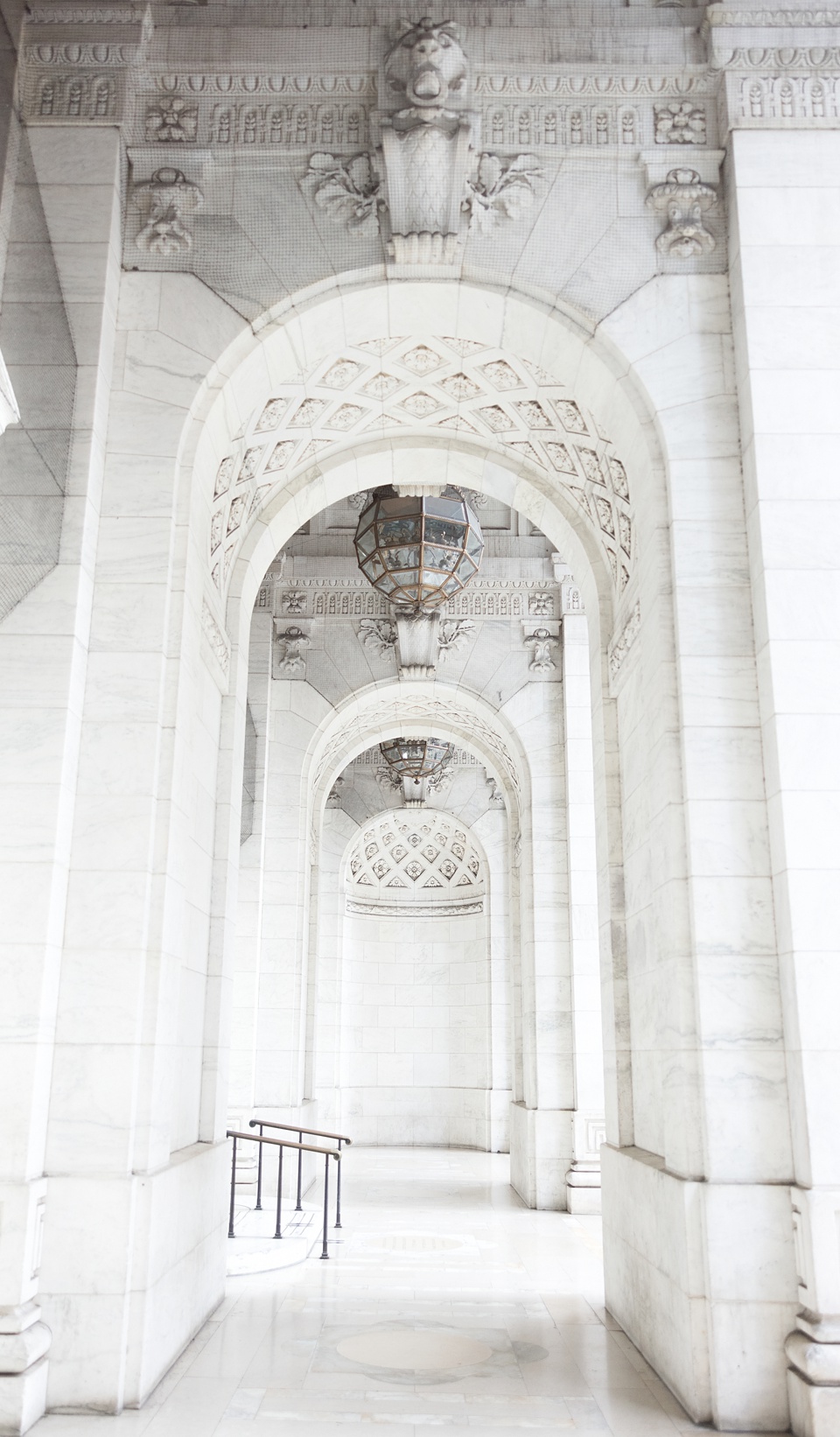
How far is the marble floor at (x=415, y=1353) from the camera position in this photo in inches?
191

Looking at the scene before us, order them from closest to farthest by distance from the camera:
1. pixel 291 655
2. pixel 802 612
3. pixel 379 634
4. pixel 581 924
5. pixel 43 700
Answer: pixel 43 700 → pixel 802 612 → pixel 581 924 → pixel 291 655 → pixel 379 634

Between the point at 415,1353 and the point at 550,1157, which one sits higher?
the point at 550,1157

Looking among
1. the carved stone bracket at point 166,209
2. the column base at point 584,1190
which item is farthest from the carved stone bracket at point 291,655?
the carved stone bracket at point 166,209

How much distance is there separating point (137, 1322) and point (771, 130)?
7.09 m

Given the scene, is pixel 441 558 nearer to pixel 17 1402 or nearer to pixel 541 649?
pixel 541 649

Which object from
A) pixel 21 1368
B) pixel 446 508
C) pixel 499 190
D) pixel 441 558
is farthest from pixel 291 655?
pixel 21 1368

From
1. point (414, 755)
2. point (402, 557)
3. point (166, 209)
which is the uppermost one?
point (166, 209)

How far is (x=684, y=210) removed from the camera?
20.7 ft

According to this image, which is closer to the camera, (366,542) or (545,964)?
(366,542)

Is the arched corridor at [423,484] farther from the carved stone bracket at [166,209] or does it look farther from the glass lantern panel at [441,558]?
the glass lantern panel at [441,558]

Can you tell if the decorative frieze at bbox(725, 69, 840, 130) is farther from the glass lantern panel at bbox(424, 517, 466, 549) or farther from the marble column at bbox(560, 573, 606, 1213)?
the marble column at bbox(560, 573, 606, 1213)

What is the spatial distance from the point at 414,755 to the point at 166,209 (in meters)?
9.79

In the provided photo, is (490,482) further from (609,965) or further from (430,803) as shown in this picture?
(430,803)

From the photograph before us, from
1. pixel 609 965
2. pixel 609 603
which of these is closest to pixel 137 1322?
pixel 609 965
